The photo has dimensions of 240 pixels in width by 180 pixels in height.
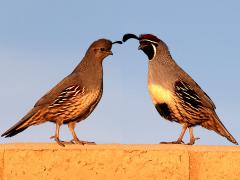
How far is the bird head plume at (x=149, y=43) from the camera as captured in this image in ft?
24.7

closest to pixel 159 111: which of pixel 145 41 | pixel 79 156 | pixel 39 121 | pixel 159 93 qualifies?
pixel 159 93

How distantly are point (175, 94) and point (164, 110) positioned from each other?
269 millimetres

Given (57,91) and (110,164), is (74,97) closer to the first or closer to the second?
(57,91)

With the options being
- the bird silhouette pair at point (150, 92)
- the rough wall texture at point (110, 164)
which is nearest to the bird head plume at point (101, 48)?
the bird silhouette pair at point (150, 92)

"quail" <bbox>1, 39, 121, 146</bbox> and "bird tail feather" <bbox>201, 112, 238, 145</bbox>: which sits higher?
"quail" <bbox>1, 39, 121, 146</bbox>

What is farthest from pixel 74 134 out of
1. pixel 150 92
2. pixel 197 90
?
pixel 197 90

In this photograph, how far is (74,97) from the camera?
23.2 ft

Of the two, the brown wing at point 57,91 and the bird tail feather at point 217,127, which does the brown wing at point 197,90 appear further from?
the brown wing at point 57,91

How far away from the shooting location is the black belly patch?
283 inches

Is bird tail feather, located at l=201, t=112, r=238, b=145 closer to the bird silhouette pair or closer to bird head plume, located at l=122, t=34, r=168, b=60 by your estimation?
the bird silhouette pair

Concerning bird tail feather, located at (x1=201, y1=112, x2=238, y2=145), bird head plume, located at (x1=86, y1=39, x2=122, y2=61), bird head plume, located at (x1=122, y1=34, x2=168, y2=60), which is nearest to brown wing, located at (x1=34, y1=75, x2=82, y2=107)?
bird head plume, located at (x1=86, y1=39, x2=122, y2=61)

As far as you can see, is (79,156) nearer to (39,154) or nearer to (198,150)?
(39,154)

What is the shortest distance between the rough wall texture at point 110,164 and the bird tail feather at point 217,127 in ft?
6.98

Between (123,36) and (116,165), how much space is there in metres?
2.66
